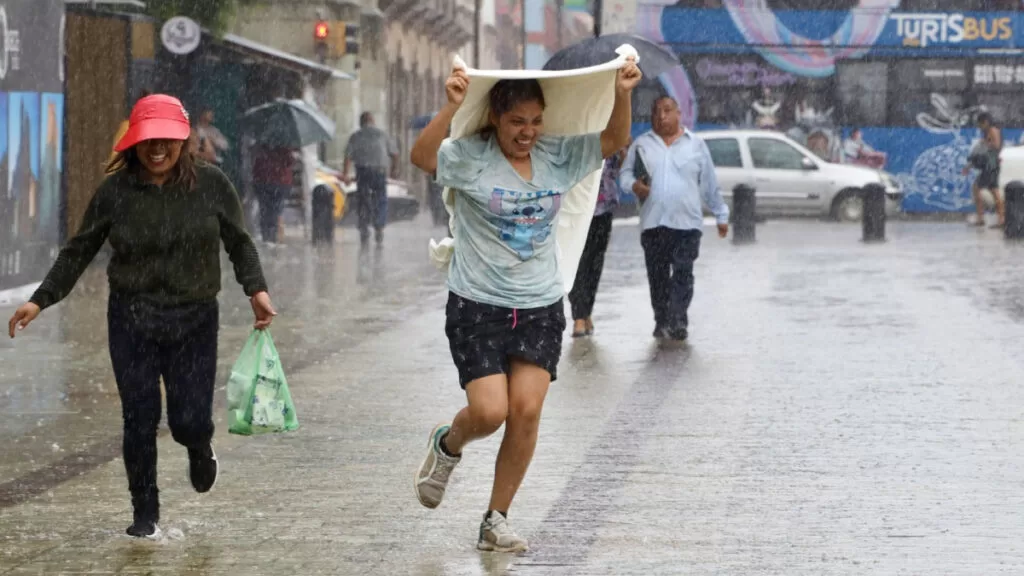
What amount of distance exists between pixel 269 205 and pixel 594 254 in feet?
42.6

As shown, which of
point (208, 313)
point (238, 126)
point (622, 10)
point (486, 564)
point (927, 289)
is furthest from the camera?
point (622, 10)

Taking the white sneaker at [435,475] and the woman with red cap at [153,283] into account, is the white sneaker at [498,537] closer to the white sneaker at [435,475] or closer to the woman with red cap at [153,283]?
the white sneaker at [435,475]

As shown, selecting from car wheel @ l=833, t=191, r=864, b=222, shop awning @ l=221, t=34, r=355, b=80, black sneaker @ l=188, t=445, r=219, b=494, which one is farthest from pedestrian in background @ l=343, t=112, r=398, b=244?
black sneaker @ l=188, t=445, r=219, b=494

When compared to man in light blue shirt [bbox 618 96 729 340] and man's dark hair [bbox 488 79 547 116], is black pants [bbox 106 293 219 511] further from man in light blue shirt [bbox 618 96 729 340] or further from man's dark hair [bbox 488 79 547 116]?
man in light blue shirt [bbox 618 96 729 340]

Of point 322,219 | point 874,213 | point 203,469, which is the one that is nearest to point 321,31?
point 322,219

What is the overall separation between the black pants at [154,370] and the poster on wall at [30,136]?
10.1 metres

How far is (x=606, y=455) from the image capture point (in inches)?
326

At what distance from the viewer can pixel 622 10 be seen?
106 ft

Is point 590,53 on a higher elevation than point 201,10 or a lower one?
lower

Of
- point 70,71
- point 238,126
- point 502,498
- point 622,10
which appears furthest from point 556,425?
point 622,10

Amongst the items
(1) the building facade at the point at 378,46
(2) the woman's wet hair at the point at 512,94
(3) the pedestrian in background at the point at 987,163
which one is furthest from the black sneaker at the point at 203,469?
(3) the pedestrian in background at the point at 987,163

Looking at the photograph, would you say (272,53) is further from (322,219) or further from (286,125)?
(322,219)

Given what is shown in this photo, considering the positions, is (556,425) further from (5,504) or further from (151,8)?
(151,8)

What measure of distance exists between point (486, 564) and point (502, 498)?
0.32 metres
